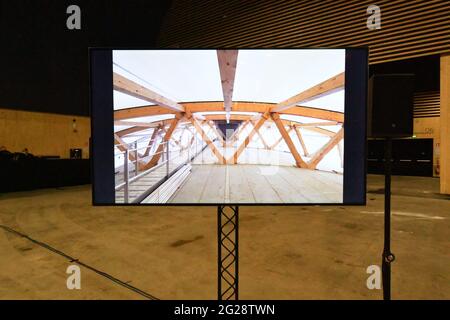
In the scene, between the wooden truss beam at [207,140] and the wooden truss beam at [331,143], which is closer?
the wooden truss beam at [331,143]

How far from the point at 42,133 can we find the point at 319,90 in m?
9.01

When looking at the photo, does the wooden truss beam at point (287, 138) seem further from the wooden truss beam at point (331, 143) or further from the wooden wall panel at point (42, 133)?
the wooden wall panel at point (42, 133)

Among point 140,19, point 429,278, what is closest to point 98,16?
point 140,19

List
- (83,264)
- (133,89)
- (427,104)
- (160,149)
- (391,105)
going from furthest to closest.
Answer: (427,104) < (160,149) < (83,264) < (133,89) < (391,105)

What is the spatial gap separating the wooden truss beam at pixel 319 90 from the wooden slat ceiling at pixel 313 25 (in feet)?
17.5

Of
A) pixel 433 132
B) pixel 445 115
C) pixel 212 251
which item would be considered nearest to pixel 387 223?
pixel 212 251

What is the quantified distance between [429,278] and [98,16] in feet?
33.4

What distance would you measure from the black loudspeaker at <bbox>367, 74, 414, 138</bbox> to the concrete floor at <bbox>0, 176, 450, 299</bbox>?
1444 mm

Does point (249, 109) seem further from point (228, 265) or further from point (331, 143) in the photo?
point (228, 265)

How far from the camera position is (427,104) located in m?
9.54

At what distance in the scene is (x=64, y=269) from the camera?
2.66 meters

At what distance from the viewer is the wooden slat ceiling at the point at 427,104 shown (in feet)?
30.7

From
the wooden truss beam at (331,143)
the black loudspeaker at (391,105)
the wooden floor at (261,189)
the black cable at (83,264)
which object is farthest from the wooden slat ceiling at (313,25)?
the black cable at (83,264)

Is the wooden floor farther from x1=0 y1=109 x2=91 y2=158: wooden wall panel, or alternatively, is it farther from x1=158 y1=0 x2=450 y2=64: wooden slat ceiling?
x1=0 y1=109 x2=91 y2=158: wooden wall panel
